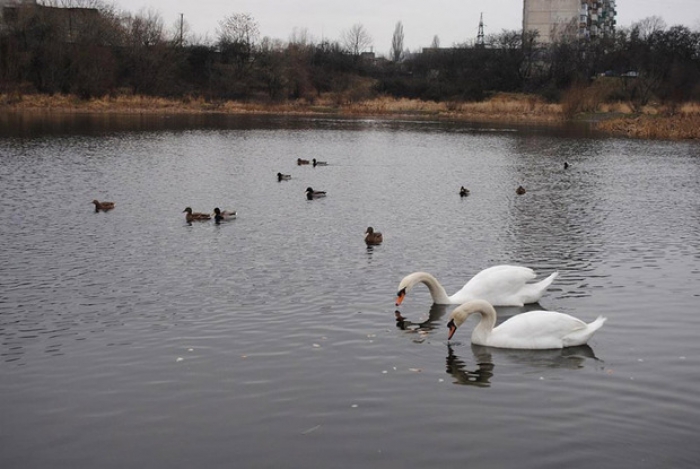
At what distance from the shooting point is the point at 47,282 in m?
13.9

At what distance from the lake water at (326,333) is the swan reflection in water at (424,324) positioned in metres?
0.06

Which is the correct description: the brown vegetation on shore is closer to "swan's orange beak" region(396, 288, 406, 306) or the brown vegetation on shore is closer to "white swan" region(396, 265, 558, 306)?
"white swan" region(396, 265, 558, 306)

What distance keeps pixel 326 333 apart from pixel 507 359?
2609 mm

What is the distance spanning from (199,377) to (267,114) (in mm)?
71777

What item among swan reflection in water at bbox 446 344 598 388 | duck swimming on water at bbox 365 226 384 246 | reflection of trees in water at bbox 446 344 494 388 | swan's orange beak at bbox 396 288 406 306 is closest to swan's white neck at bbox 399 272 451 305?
swan's orange beak at bbox 396 288 406 306

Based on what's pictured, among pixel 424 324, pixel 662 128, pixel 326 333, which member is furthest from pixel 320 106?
pixel 326 333

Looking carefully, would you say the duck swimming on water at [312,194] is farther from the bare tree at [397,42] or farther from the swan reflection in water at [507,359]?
the bare tree at [397,42]

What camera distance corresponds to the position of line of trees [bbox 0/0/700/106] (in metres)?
77.2

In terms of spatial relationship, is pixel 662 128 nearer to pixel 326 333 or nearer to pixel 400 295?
pixel 400 295

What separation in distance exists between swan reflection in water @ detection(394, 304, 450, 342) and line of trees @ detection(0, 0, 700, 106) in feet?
225

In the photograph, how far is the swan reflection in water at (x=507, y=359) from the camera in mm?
10094

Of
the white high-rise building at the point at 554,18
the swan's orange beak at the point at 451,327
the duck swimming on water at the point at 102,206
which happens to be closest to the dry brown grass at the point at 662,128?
the duck swimming on water at the point at 102,206

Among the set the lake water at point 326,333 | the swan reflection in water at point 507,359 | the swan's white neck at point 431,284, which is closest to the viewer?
the lake water at point 326,333

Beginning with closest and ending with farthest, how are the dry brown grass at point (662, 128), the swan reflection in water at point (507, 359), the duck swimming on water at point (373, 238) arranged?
the swan reflection in water at point (507, 359)
the duck swimming on water at point (373, 238)
the dry brown grass at point (662, 128)
